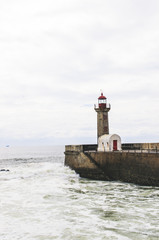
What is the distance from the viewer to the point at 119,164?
823 inches

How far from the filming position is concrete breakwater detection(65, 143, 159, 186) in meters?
17.8

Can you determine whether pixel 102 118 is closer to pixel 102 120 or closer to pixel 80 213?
pixel 102 120

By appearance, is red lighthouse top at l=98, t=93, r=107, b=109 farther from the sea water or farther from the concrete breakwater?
the sea water

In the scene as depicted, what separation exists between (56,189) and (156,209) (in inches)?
301

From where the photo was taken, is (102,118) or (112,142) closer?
(112,142)

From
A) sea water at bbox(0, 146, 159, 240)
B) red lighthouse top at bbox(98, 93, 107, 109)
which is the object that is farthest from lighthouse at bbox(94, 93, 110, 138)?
sea water at bbox(0, 146, 159, 240)

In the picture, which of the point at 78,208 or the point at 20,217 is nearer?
the point at 20,217

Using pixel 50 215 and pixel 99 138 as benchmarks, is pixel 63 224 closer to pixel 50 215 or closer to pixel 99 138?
pixel 50 215

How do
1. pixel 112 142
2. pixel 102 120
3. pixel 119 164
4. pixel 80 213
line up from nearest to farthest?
pixel 80 213, pixel 119 164, pixel 112 142, pixel 102 120

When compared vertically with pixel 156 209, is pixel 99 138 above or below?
above

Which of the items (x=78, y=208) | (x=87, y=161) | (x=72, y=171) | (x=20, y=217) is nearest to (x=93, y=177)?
(x=87, y=161)

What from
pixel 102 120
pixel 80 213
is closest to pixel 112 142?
pixel 102 120

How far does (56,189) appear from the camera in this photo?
17766 mm

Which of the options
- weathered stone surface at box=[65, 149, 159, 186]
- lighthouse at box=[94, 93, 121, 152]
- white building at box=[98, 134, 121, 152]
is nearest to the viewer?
weathered stone surface at box=[65, 149, 159, 186]
